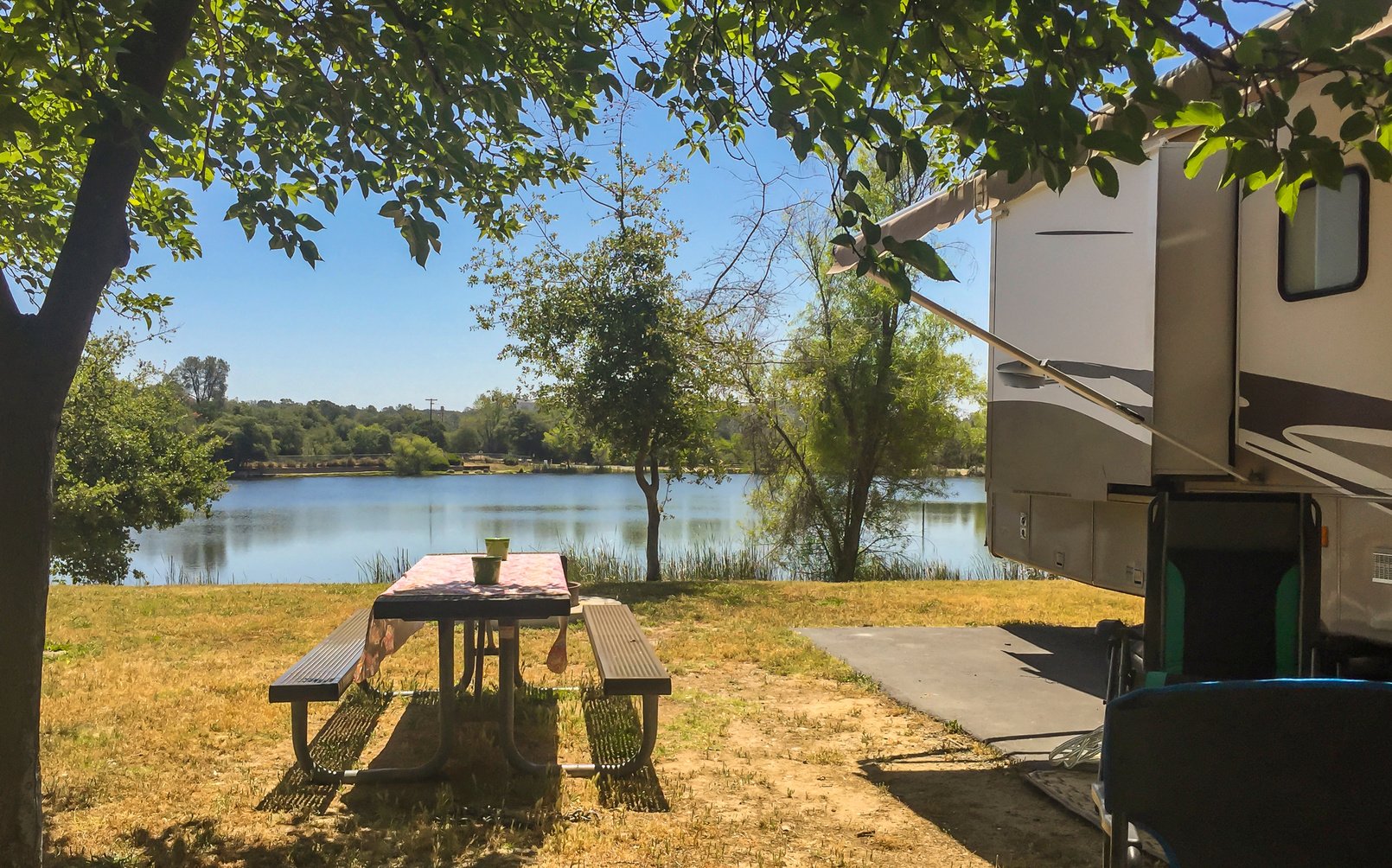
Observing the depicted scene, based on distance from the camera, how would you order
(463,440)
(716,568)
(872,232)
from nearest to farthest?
1. (872,232)
2. (716,568)
3. (463,440)

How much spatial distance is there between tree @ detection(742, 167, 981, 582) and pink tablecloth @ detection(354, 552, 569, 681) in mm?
8966

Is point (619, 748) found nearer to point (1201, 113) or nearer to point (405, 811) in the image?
point (405, 811)

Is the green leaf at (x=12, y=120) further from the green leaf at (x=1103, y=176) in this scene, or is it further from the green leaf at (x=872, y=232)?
the green leaf at (x=1103, y=176)

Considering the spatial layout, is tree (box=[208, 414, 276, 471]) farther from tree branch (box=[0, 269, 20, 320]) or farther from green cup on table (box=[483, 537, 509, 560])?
tree branch (box=[0, 269, 20, 320])

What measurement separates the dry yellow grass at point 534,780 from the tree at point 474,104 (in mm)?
772

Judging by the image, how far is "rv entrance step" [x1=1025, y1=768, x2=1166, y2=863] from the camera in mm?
3215

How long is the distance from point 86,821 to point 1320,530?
13.5 ft

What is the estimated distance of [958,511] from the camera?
26.6 m

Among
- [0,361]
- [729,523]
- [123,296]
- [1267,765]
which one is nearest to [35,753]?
[0,361]

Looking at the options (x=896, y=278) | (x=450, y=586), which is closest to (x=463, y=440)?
(x=450, y=586)

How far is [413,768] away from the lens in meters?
3.56

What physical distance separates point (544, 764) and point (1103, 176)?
109 inches

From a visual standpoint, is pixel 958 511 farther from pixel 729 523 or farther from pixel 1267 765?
pixel 1267 765

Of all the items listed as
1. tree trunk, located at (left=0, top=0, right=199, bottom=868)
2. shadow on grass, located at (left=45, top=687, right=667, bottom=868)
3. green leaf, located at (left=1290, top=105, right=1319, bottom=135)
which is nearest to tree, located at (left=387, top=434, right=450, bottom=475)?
shadow on grass, located at (left=45, top=687, right=667, bottom=868)
